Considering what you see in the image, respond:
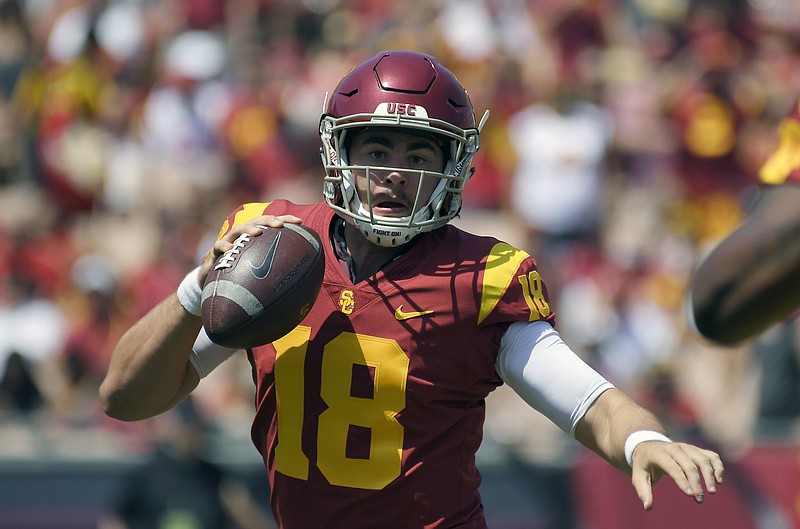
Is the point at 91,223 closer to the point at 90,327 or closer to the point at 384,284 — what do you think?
the point at 90,327

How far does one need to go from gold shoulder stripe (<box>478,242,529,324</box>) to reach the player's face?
219mm

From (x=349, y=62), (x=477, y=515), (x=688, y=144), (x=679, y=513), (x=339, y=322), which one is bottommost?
(x=679, y=513)

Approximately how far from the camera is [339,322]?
3178 mm

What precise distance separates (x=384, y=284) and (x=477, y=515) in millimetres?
605

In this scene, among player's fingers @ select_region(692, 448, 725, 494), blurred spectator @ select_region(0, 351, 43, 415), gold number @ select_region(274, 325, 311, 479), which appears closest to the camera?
player's fingers @ select_region(692, 448, 725, 494)

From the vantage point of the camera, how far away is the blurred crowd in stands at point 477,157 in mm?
7859

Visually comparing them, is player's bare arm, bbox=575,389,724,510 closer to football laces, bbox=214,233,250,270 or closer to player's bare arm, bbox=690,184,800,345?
player's bare arm, bbox=690,184,800,345

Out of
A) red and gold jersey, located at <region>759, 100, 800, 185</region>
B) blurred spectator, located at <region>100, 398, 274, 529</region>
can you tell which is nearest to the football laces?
red and gold jersey, located at <region>759, 100, 800, 185</region>

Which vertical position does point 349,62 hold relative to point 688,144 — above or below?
above

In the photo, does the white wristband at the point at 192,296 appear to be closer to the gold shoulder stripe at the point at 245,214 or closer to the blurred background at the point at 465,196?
the gold shoulder stripe at the point at 245,214

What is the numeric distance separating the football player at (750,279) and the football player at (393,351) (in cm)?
28

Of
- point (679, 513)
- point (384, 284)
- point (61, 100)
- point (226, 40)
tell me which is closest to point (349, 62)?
point (226, 40)

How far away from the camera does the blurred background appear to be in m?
6.98

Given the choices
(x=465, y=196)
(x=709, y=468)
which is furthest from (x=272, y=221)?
(x=465, y=196)
